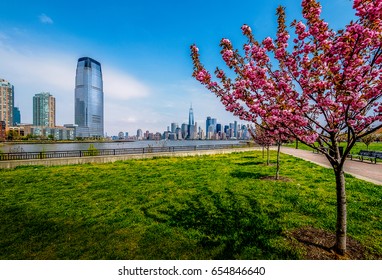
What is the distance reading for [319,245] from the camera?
443 cm

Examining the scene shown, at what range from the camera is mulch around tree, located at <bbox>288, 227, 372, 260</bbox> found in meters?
4.06

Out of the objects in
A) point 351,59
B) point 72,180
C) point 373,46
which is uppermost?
point 373,46

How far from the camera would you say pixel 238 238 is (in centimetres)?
473

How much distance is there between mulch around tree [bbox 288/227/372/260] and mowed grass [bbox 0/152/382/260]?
0.17 m

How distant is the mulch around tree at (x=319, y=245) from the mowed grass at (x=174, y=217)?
17 centimetres

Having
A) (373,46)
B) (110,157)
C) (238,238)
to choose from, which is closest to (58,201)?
(238,238)

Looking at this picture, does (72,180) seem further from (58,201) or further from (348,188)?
(348,188)

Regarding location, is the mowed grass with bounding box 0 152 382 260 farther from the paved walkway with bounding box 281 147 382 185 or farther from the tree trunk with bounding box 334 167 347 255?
the paved walkway with bounding box 281 147 382 185

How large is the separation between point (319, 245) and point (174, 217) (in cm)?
389

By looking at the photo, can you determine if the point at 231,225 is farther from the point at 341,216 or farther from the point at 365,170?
the point at 365,170

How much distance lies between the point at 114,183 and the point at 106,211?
397 cm

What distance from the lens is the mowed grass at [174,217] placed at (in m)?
4.30

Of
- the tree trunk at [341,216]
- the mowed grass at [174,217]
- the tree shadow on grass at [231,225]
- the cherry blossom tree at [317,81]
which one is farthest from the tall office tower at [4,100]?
the tree trunk at [341,216]
